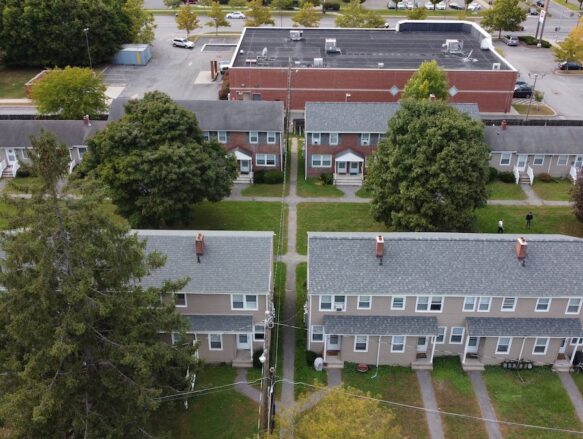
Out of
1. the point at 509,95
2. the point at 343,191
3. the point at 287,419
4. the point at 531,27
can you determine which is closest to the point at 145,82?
the point at 343,191

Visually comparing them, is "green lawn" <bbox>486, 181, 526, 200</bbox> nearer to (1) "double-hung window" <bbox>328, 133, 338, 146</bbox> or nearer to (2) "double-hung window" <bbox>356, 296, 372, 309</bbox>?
(1) "double-hung window" <bbox>328, 133, 338, 146</bbox>

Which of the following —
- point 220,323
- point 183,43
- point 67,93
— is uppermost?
point 67,93

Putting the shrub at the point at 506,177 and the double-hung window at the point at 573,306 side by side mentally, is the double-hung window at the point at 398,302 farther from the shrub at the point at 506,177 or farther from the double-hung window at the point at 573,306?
the shrub at the point at 506,177

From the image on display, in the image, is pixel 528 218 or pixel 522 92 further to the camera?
pixel 522 92

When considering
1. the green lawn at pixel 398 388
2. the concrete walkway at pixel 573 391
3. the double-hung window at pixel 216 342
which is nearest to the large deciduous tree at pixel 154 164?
the double-hung window at pixel 216 342

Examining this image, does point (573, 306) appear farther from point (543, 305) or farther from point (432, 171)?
point (432, 171)

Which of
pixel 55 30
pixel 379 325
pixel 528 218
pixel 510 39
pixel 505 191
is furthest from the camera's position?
pixel 510 39

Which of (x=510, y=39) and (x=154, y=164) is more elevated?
(x=154, y=164)

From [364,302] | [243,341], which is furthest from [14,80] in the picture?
[364,302]
